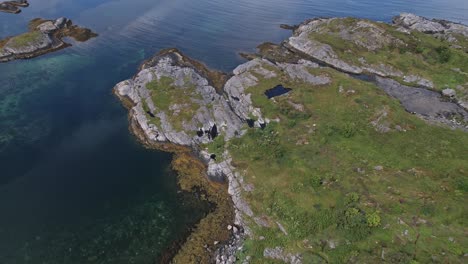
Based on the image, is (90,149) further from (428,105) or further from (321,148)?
(428,105)

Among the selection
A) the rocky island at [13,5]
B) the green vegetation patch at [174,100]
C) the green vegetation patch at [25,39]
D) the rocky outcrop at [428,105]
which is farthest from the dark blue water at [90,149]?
the rocky outcrop at [428,105]

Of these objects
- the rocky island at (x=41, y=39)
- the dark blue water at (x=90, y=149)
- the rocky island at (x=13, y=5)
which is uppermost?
the rocky island at (x=13, y=5)

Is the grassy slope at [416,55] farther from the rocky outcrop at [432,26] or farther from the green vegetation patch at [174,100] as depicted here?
the green vegetation patch at [174,100]

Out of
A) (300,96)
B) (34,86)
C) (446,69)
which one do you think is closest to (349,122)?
(300,96)

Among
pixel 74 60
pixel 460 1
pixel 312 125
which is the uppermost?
pixel 460 1

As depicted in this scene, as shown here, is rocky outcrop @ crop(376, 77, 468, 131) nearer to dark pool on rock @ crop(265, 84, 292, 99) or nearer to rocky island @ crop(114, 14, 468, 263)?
rocky island @ crop(114, 14, 468, 263)

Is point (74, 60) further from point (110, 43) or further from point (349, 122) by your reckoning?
point (349, 122)
